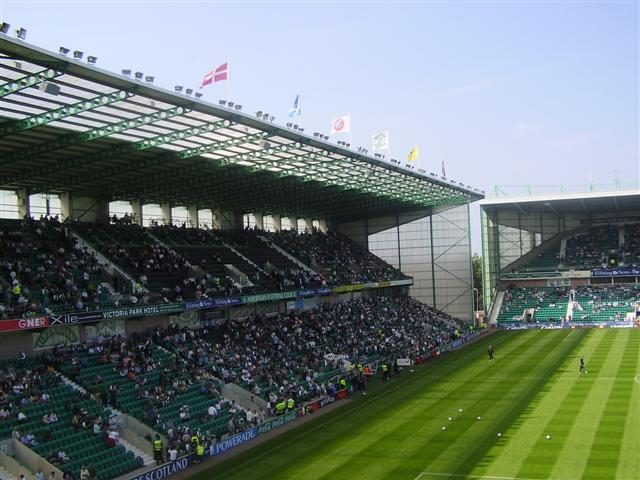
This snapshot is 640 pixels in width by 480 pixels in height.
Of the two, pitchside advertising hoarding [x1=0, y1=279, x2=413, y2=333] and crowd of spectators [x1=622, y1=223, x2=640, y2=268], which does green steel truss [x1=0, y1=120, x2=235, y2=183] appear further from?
crowd of spectators [x1=622, y1=223, x2=640, y2=268]

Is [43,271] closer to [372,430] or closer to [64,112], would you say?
[64,112]

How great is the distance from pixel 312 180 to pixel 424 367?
15.3 m

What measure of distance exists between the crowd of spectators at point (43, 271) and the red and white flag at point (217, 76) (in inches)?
437

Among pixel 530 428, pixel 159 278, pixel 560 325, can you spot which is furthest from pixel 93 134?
pixel 560 325

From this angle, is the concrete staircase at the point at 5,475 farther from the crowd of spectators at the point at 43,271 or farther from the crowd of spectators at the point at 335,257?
the crowd of spectators at the point at 335,257

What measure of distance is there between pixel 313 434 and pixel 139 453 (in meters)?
7.54

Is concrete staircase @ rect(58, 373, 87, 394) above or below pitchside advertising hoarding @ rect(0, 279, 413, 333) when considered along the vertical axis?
below

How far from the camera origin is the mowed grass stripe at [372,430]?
2441 centimetres

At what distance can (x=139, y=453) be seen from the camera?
26109 millimetres

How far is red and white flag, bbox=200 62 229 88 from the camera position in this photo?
2888 cm

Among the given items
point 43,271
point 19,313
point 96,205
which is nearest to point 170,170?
point 96,205

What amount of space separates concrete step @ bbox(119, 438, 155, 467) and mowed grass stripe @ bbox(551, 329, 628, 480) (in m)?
14.7

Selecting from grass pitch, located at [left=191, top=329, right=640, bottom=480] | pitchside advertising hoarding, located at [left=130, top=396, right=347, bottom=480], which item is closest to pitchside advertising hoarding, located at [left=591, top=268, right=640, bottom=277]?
grass pitch, located at [left=191, top=329, right=640, bottom=480]

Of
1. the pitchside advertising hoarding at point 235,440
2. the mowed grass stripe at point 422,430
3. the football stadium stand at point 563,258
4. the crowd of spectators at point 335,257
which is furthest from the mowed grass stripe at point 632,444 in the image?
the football stadium stand at point 563,258
